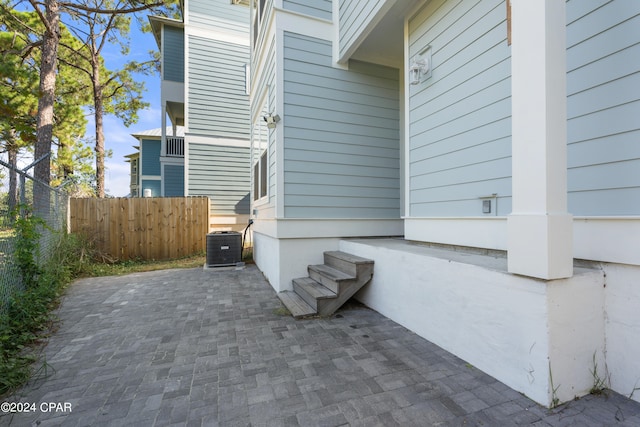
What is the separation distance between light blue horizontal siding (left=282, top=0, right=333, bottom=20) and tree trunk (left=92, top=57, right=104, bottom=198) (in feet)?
31.7

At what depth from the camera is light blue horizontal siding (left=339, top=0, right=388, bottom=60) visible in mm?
3414

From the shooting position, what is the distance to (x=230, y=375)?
6.50ft

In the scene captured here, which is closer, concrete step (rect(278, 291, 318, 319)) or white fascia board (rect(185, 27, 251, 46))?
concrete step (rect(278, 291, 318, 319))

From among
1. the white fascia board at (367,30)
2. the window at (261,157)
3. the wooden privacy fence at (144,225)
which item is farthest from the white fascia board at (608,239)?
the wooden privacy fence at (144,225)

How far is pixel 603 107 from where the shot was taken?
5.56 ft

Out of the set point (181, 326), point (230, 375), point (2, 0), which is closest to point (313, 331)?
point (230, 375)

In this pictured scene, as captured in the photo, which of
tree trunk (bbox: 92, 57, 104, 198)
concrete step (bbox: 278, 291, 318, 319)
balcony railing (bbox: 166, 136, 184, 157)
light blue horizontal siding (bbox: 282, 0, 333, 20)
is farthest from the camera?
tree trunk (bbox: 92, 57, 104, 198)

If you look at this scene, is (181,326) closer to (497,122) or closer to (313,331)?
(313,331)

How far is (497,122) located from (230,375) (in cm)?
282

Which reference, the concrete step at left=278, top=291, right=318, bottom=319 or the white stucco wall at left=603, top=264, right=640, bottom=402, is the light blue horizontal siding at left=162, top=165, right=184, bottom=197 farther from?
the white stucco wall at left=603, top=264, right=640, bottom=402

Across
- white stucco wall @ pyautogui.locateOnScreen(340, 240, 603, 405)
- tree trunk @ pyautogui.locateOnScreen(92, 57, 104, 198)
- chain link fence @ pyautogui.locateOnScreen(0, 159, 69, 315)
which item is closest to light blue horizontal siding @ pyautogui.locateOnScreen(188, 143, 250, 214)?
chain link fence @ pyautogui.locateOnScreen(0, 159, 69, 315)

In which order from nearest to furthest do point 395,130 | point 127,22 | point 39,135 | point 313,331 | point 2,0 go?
point 313,331, point 395,130, point 39,135, point 2,0, point 127,22

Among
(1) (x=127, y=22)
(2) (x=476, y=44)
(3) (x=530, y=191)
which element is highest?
(1) (x=127, y=22)

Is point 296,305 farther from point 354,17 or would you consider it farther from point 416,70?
point 354,17
